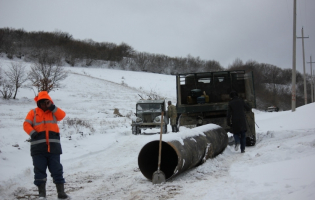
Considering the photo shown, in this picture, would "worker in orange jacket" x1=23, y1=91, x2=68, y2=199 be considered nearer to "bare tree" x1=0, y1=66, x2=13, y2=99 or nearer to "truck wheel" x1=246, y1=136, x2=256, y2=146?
"truck wheel" x1=246, y1=136, x2=256, y2=146

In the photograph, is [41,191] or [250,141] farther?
[250,141]

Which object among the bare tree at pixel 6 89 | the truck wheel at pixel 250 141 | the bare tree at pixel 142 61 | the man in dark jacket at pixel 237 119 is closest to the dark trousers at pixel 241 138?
the man in dark jacket at pixel 237 119

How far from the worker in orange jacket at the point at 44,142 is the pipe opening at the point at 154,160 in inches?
66.5

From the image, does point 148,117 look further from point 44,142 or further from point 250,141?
point 44,142

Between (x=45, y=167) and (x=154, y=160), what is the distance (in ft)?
7.94

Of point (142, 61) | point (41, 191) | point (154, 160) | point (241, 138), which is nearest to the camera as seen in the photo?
point (41, 191)

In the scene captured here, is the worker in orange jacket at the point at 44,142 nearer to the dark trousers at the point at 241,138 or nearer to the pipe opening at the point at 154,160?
the pipe opening at the point at 154,160

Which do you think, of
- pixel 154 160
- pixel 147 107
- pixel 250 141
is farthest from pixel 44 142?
pixel 147 107

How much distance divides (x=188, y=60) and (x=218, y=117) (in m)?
83.6

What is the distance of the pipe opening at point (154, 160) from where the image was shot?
622 centimetres

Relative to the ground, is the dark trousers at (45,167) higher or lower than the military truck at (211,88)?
lower

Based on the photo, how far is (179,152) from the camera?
227 inches

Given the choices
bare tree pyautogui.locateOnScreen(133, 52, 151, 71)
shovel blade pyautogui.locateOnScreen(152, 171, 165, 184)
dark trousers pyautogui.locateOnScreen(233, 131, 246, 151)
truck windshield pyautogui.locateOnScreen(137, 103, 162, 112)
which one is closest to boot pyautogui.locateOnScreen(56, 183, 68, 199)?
shovel blade pyautogui.locateOnScreen(152, 171, 165, 184)

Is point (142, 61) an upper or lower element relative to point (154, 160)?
upper
